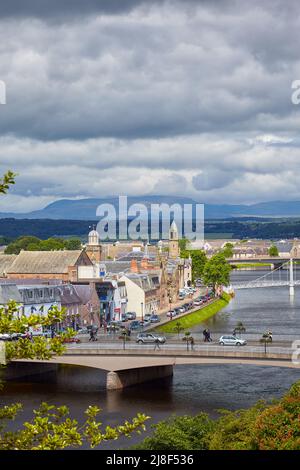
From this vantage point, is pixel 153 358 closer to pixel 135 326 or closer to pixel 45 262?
pixel 135 326

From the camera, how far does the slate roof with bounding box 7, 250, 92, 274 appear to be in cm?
10462

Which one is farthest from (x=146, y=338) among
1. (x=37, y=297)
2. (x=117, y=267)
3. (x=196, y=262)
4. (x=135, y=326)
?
(x=196, y=262)

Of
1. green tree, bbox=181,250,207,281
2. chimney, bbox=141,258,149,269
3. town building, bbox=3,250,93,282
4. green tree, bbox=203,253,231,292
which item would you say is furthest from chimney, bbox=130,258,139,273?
green tree, bbox=181,250,207,281

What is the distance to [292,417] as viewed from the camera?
27.4 m

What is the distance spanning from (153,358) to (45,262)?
48910 millimetres

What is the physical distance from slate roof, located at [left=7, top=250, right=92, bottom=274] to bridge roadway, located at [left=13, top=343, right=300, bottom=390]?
4162 cm

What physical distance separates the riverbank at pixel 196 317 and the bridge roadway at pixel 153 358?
26.4 meters

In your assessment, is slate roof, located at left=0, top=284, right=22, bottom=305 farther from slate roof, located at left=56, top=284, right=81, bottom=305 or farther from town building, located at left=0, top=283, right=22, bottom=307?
slate roof, located at left=56, top=284, right=81, bottom=305

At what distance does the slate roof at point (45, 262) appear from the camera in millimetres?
104625

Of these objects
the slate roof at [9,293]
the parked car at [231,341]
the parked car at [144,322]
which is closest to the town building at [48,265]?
the parked car at [144,322]

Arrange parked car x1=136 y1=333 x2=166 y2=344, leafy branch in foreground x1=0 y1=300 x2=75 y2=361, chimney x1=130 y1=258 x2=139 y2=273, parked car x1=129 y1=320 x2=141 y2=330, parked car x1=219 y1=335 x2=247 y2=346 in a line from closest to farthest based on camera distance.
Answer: leafy branch in foreground x1=0 y1=300 x2=75 y2=361
parked car x1=219 y1=335 x2=247 y2=346
parked car x1=136 y1=333 x2=166 y2=344
parked car x1=129 y1=320 x2=141 y2=330
chimney x1=130 y1=258 x2=139 y2=273

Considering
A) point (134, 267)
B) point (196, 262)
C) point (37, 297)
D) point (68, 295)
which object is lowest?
point (37, 297)

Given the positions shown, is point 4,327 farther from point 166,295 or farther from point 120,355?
point 166,295

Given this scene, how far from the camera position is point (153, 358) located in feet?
194
